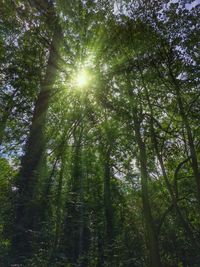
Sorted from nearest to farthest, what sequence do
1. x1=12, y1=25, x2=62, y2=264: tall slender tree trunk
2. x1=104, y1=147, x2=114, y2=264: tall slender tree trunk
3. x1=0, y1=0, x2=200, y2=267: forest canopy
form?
x1=12, y1=25, x2=62, y2=264: tall slender tree trunk → x1=0, y1=0, x2=200, y2=267: forest canopy → x1=104, y1=147, x2=114, y2=264: tall slender tree trunk

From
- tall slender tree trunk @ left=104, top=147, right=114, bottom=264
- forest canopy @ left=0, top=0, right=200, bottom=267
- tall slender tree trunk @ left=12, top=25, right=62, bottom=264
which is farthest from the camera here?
tall slender tree trunk @ left=104, top=147, right=114, bottom=264

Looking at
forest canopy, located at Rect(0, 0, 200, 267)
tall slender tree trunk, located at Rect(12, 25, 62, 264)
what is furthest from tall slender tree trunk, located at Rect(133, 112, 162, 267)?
tall slender tree trunk, located at Rect(12, 25, 62, 264)

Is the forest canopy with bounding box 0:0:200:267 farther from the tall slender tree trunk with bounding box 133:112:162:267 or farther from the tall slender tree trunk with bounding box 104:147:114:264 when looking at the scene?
the tall slender tree trunk with bounding box 104:147:114:264

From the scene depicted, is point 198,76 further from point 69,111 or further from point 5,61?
point 5,61

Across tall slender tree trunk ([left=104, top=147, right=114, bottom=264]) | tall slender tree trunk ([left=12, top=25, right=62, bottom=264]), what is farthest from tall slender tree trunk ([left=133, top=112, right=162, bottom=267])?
tall slender tree trunk ([left=104, top=147, right=114, bottom=264])

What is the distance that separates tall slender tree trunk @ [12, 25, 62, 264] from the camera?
18.5ft

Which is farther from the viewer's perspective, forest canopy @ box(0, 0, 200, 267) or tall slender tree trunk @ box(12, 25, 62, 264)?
forest canopy @ box(0, 0, 200, 267)

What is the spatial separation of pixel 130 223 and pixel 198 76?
1413 cm

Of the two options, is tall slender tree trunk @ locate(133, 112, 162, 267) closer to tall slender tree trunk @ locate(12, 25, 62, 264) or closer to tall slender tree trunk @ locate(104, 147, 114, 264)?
tall slender tree trunk @ locate(12, 25, 62, 264)

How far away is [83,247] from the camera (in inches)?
564

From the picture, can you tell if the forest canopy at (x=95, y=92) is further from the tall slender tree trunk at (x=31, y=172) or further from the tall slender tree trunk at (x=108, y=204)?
the tall slender tree trunk at (x=108, y=204)

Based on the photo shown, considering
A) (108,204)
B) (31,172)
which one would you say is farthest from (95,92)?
(108,204)

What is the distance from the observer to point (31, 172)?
7133 millimetres

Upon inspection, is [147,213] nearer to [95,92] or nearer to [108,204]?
[95,92]
